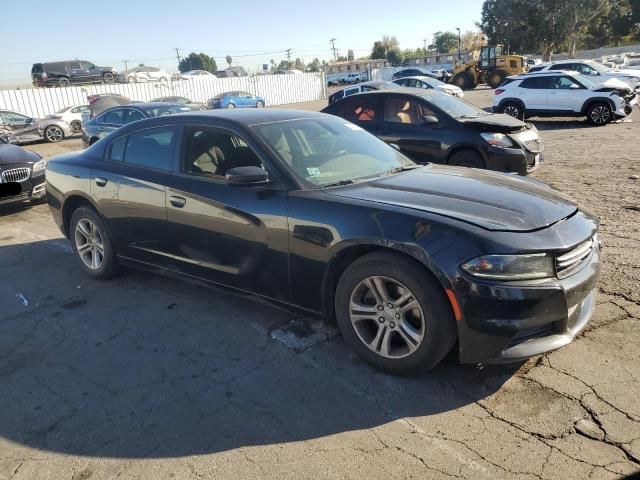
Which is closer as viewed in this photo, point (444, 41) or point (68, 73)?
point (68, 73)

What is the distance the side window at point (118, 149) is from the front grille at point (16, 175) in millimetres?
4222

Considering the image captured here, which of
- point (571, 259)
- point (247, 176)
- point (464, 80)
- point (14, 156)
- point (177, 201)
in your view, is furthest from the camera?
point (464, 80)

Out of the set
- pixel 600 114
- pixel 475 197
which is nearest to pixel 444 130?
pixel 475 197

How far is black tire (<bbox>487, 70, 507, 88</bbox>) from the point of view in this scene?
114ft

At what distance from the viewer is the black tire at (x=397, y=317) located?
9.55ft

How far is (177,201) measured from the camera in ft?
13.6

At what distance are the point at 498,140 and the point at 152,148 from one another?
5.42 m

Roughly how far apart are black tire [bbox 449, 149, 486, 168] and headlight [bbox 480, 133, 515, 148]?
0.86ft

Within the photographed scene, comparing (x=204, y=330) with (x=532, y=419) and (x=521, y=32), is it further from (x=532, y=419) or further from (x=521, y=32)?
(x=521, y=32)

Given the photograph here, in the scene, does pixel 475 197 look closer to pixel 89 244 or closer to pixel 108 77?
pixel 89 244

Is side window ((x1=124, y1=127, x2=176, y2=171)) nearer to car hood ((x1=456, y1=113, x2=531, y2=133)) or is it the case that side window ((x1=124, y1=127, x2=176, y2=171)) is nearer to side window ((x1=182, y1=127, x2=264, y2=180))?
side window ((x1=182, y1=127, x2=264, y2=180))

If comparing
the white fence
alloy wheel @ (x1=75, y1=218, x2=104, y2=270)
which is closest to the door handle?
alloy wheel @ (x1=75, y1=218, x2=104, y2=270)

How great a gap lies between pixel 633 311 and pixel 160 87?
109ft

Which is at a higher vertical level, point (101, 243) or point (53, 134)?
point (101, 243)
